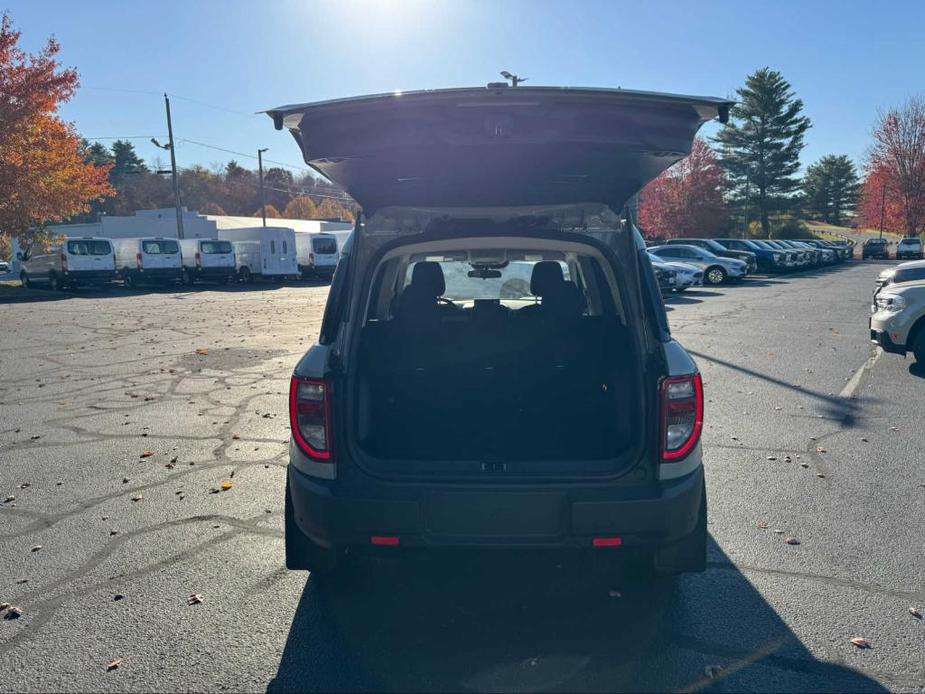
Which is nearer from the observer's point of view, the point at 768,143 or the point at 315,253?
the point at 315,253

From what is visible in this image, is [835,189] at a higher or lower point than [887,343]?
higher

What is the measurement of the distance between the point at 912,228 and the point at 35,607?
73414 mm

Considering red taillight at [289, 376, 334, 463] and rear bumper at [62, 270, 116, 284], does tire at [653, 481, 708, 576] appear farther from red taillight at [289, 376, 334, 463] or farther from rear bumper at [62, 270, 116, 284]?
rear bumper at [62, 270, 116, 284]

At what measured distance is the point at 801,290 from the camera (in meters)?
23.3

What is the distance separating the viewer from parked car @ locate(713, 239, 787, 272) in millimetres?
33125

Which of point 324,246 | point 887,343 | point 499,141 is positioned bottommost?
point 887,343

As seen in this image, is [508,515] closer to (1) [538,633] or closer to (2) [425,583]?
(1) [538,633]

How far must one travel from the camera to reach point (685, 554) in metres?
3.12

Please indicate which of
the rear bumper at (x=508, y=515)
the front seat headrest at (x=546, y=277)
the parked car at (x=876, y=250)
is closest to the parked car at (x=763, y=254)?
the parked car at (x=876, y=250)

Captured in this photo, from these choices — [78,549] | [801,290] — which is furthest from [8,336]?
[801,290]

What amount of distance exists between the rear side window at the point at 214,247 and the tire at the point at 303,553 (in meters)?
27.9

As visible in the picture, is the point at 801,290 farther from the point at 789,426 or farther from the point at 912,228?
the point at 912,228

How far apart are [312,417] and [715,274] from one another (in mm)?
25644

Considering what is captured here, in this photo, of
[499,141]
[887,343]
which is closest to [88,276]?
[887,343]
